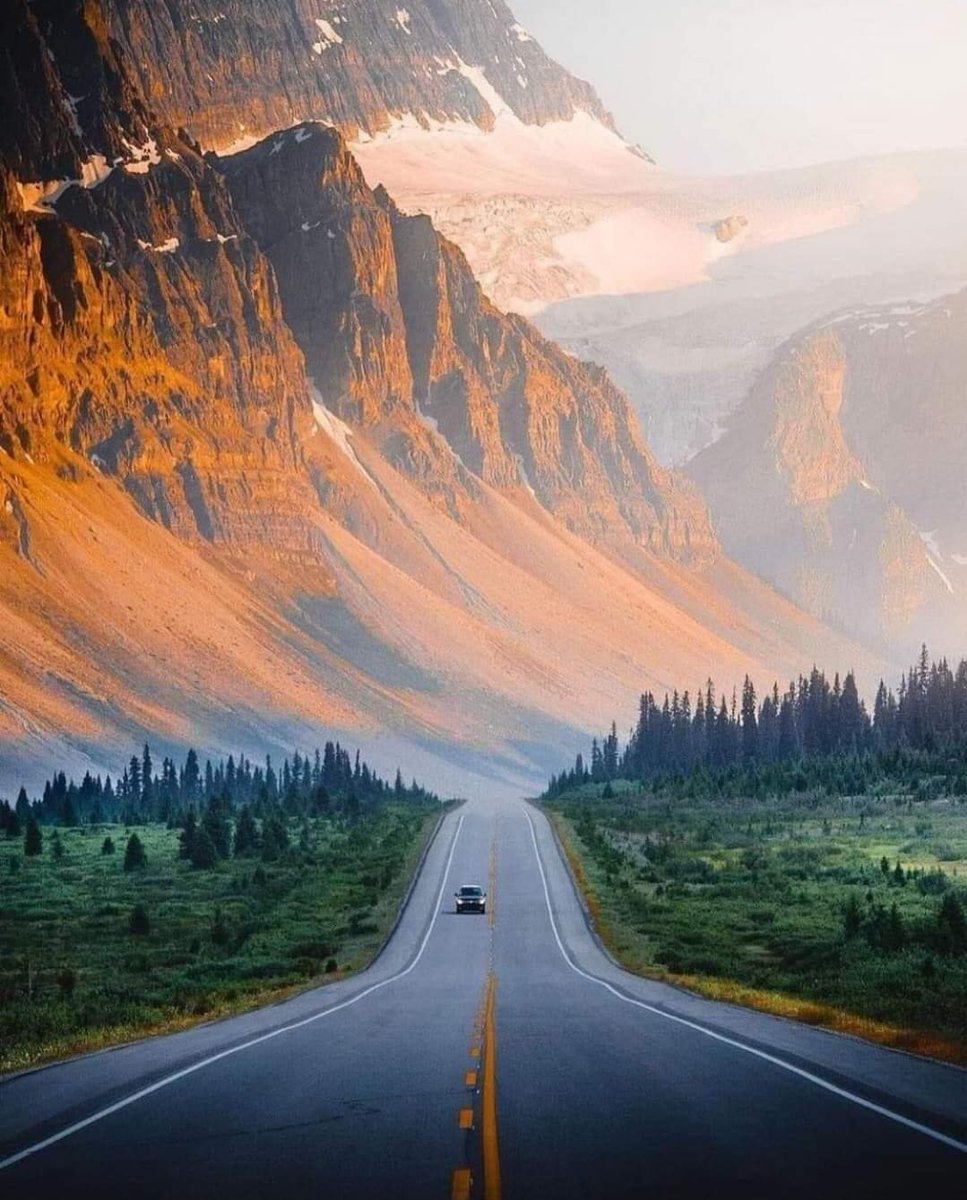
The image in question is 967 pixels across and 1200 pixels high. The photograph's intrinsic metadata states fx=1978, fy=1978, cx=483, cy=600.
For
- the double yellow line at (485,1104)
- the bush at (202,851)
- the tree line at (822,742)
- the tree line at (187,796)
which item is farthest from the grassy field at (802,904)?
the tree line at (187,796)

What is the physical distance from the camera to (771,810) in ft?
379

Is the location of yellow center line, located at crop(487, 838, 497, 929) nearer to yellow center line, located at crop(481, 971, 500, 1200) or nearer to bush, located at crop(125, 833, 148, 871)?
bush, located at crop(125, 833, 148, 871)

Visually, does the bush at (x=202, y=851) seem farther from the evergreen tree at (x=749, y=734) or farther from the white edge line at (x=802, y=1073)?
the evergreen tree at (x=749, y=734)

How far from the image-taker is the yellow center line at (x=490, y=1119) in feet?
53.9

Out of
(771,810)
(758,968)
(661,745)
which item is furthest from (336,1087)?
(661,745)

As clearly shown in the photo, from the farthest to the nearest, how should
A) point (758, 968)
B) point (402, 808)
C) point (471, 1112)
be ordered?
point (402, 808) < point (758, 968) < point (471, 1112)

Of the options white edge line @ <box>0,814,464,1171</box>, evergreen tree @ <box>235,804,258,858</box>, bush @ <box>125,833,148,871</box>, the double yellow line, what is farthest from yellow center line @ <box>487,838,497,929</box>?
the double yellow line

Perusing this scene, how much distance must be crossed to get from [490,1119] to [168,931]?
45.0m

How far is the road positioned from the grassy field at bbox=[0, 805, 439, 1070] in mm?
3082

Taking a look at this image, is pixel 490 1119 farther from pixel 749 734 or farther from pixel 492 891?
pixel 749 734

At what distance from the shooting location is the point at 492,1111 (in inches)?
821

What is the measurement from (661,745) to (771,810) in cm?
8335

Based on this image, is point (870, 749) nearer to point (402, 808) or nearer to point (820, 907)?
point (402, 808)

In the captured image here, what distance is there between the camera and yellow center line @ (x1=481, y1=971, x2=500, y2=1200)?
647 inches
